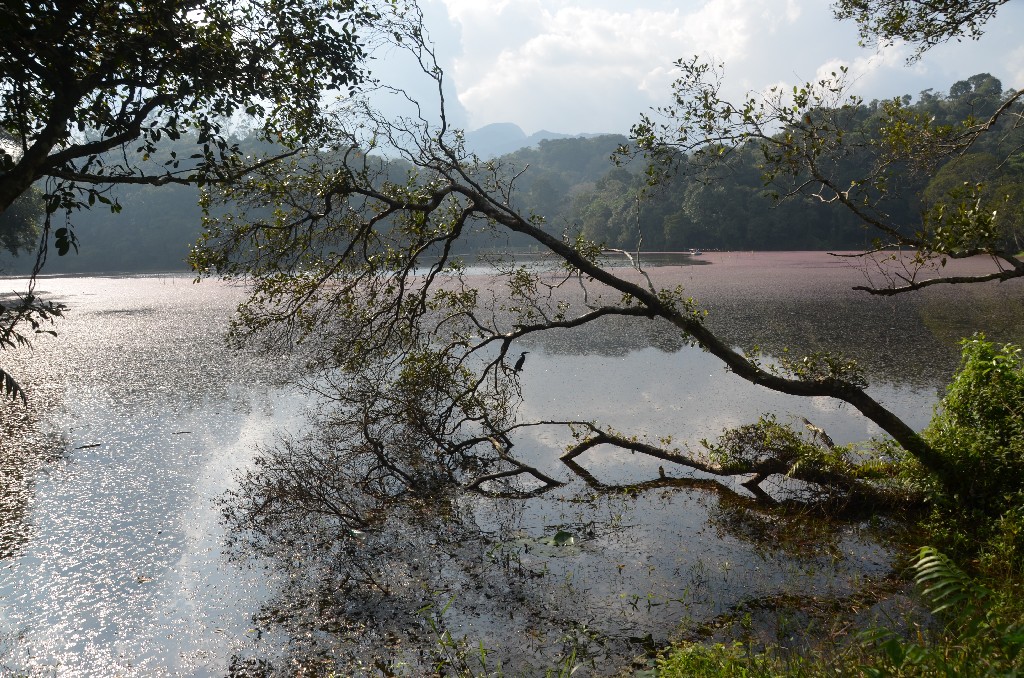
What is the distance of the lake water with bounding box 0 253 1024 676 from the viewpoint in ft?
16.6

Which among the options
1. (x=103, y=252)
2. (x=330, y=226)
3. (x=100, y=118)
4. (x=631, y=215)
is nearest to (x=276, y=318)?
(x=330, y=226)

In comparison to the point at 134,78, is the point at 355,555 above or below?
below

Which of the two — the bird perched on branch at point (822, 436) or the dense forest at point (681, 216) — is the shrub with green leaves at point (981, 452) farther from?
the dense forest at point (681, 216)

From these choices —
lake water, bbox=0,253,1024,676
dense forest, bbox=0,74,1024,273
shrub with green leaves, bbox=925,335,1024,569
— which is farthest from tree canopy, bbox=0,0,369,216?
dense forest, bbox=0,74,1024,273

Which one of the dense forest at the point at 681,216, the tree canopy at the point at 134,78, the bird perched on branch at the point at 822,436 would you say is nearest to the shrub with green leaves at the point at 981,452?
the bird perched on branch at the point at 822,436

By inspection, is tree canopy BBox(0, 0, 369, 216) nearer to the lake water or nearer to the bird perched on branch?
the lake water

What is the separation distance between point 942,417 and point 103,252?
210 feet

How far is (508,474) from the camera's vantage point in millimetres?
7703

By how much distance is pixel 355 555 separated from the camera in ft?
20.7

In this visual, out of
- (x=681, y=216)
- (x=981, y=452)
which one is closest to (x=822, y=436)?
(x=981, y=452)

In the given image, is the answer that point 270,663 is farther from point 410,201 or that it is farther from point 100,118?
point 410,201

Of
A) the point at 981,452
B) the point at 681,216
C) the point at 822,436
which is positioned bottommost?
the point at 822,436

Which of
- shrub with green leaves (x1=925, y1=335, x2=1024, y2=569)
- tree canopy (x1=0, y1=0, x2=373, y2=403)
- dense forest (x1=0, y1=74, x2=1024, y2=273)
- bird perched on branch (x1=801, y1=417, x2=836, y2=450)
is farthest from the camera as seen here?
dense forest (x1=0, y1=74, x2=1024, y2=273)

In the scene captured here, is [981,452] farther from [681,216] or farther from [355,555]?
[681,216]
